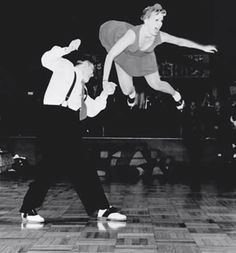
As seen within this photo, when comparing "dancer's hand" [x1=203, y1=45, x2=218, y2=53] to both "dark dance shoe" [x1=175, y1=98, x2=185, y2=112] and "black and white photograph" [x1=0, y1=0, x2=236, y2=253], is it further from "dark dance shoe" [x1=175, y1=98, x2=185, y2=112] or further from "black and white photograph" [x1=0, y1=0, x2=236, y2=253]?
"dark dance shoe" [x1=175, y1=98, x2=185, y2=112]

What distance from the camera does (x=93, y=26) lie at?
806cm

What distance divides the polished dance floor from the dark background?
2.57 metres

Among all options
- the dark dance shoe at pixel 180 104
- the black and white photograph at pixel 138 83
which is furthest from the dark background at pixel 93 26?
the dark dance shoe at pixel 180 104

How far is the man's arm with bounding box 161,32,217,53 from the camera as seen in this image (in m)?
7.95

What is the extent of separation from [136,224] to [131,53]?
4986mm

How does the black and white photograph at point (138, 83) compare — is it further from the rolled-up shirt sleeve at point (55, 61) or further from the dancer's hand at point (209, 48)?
the rolled-up shirt sleeve at point (55, 61)

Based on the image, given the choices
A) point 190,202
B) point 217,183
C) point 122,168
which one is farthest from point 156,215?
point 122,168

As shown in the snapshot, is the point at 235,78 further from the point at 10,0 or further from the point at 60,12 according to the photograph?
the point at 10,0

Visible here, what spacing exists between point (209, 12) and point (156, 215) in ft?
15.7

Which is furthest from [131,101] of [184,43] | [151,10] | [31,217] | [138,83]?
[31,217]

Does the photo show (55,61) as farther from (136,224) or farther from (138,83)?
(138,83)

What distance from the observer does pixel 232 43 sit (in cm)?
793

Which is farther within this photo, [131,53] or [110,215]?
[131,53]

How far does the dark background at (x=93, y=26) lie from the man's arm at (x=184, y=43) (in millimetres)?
69
